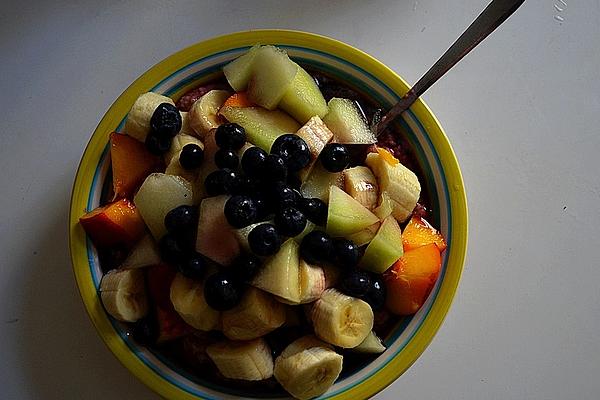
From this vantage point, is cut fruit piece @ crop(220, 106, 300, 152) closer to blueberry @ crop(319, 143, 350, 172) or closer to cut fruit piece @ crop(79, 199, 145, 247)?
blueberry @ crop(319, 143, 350, 172)

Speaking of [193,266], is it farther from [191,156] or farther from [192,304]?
[191,156]

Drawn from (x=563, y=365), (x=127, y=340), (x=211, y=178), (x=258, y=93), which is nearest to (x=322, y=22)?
(x=258, y=93)

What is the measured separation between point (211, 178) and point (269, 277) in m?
0.18

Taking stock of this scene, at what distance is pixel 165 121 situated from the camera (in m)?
1.21

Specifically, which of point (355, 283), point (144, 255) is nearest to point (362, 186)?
point (355, 283)

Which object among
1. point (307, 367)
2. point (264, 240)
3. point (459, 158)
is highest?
point (459, 158)

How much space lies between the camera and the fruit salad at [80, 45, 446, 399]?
1125 millimetres

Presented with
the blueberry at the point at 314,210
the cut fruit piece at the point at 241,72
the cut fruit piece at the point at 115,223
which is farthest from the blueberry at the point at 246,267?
the cut fruit piece at the point at 241,72

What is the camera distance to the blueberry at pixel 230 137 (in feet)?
3.77

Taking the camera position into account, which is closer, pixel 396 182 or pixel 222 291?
pixel 222 291

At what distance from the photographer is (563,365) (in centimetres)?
143

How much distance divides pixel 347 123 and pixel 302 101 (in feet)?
0.29

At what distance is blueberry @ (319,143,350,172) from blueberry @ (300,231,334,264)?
0.40 ft

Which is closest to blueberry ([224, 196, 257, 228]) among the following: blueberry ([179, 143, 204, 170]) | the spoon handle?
blueberry ([179, 143, 204, 170])
